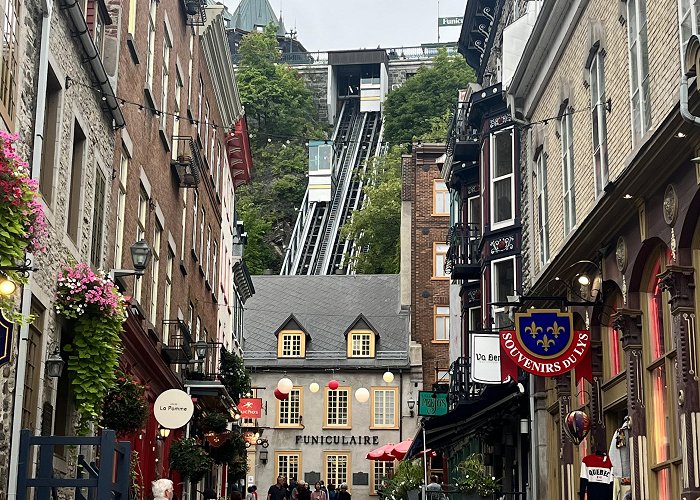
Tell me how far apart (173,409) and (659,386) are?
9428 millimetres


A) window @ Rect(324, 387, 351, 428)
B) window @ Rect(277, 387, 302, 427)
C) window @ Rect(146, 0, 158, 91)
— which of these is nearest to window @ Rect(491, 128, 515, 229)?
window @ Rect(146, 0, 158, 91)

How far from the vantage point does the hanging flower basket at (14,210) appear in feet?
30.8

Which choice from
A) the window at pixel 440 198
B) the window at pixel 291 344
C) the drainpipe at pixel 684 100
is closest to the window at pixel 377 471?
the window at pixel 291 344

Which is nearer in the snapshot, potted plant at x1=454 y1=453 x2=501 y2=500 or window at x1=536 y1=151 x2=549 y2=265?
window at x1=536 y1=151 x2=549 y2=265

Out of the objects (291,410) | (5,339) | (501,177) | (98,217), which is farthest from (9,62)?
(291,410)

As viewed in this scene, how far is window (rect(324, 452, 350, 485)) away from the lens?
50.0 m

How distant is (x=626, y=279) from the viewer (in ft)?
49.8

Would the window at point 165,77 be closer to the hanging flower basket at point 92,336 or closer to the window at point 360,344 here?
the hanging flower basket at point 92,336

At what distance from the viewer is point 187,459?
26.1 m

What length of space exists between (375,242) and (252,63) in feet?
136

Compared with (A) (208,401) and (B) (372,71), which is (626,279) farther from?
(B) (372,71)

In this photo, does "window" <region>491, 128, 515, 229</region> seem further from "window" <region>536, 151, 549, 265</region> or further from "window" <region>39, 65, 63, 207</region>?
"window" <region>39, 65, 63, 207</region>

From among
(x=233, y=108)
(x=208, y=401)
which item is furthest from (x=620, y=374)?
(x=233, y=108)

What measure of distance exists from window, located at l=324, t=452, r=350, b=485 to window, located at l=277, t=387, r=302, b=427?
1880mm
